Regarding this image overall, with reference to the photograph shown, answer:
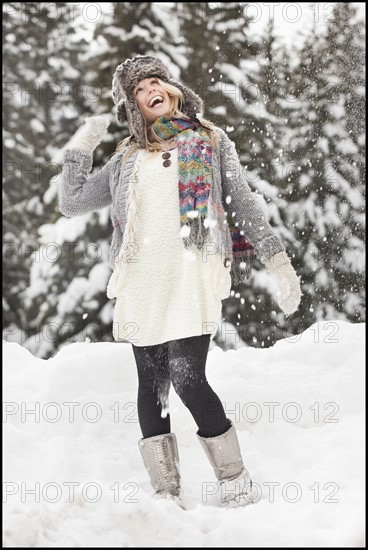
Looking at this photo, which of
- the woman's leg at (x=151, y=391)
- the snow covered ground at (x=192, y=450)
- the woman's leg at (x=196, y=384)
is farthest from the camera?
the woman's leg at (x=151, y=391)

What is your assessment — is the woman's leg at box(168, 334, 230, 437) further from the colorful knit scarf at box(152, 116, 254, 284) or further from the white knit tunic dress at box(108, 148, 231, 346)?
the colorful knit scarf at box(152, 116, 254, 284)

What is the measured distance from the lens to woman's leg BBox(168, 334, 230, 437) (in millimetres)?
2740

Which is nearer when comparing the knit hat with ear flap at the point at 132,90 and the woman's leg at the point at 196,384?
the woman's leg at the point at 196,384

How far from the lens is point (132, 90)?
3.17 meters

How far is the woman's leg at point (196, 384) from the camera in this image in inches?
108

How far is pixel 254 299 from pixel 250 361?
206 inches

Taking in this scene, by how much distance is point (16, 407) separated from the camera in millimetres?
3705

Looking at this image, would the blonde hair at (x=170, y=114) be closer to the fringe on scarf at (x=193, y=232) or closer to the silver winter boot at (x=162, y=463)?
the fringe on scarf at (x=193, y=232)

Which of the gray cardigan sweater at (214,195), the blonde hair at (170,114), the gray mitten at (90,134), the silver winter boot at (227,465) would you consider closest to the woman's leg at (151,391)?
the silver winter boot at (227,465)

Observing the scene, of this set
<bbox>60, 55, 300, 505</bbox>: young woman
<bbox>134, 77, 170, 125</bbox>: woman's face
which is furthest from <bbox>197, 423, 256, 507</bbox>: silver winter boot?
<bbox>134, 77, 170, 125</bbox>: woman's face

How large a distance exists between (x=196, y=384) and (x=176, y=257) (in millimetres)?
574

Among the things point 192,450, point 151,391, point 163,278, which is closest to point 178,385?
point 151,391

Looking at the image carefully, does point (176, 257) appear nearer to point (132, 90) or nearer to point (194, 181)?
point (194, 181)

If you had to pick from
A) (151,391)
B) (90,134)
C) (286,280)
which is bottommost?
(151,391)
